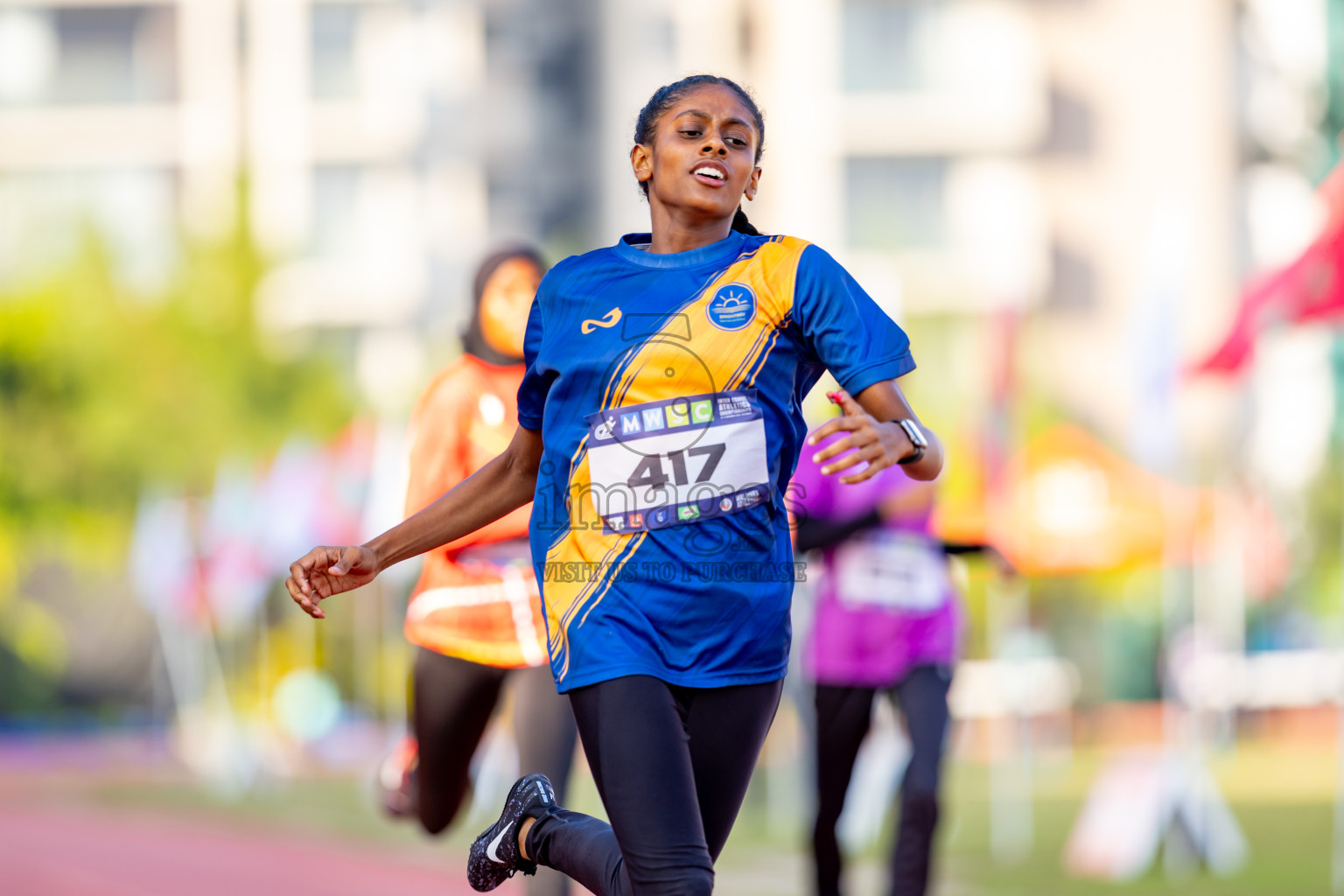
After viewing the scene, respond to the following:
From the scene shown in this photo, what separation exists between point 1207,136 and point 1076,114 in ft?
9.82

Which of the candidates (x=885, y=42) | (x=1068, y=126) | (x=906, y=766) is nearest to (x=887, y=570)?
(x=906, y=766)

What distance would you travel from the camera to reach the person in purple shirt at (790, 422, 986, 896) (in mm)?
6496

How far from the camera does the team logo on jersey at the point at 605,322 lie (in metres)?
Answer: 3.69

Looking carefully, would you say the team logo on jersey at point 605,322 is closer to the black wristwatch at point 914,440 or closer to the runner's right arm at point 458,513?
the runner's right arm at point 458,513

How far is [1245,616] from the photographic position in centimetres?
2797

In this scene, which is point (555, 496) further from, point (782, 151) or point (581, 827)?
point (782, 151)

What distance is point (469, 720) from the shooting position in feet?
18.8

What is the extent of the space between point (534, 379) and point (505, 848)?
Answer: 1.06 m

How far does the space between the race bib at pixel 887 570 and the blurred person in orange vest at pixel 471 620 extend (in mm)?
1393

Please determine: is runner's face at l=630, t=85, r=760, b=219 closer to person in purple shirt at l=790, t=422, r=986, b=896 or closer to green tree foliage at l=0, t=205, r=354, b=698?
person in purple shirt at l=790, t=422, r=986, b=896

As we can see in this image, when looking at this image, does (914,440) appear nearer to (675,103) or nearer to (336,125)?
(675,103)

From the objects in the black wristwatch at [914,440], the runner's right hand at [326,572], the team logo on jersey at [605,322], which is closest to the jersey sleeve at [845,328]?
the black wristwatch at [914,440]

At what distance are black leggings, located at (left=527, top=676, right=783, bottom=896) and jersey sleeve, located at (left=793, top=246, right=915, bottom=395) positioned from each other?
0.65m

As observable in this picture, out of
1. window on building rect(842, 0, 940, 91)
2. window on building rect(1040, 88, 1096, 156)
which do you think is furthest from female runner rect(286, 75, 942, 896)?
window on building rect(1040, 88, 1096, 156)
